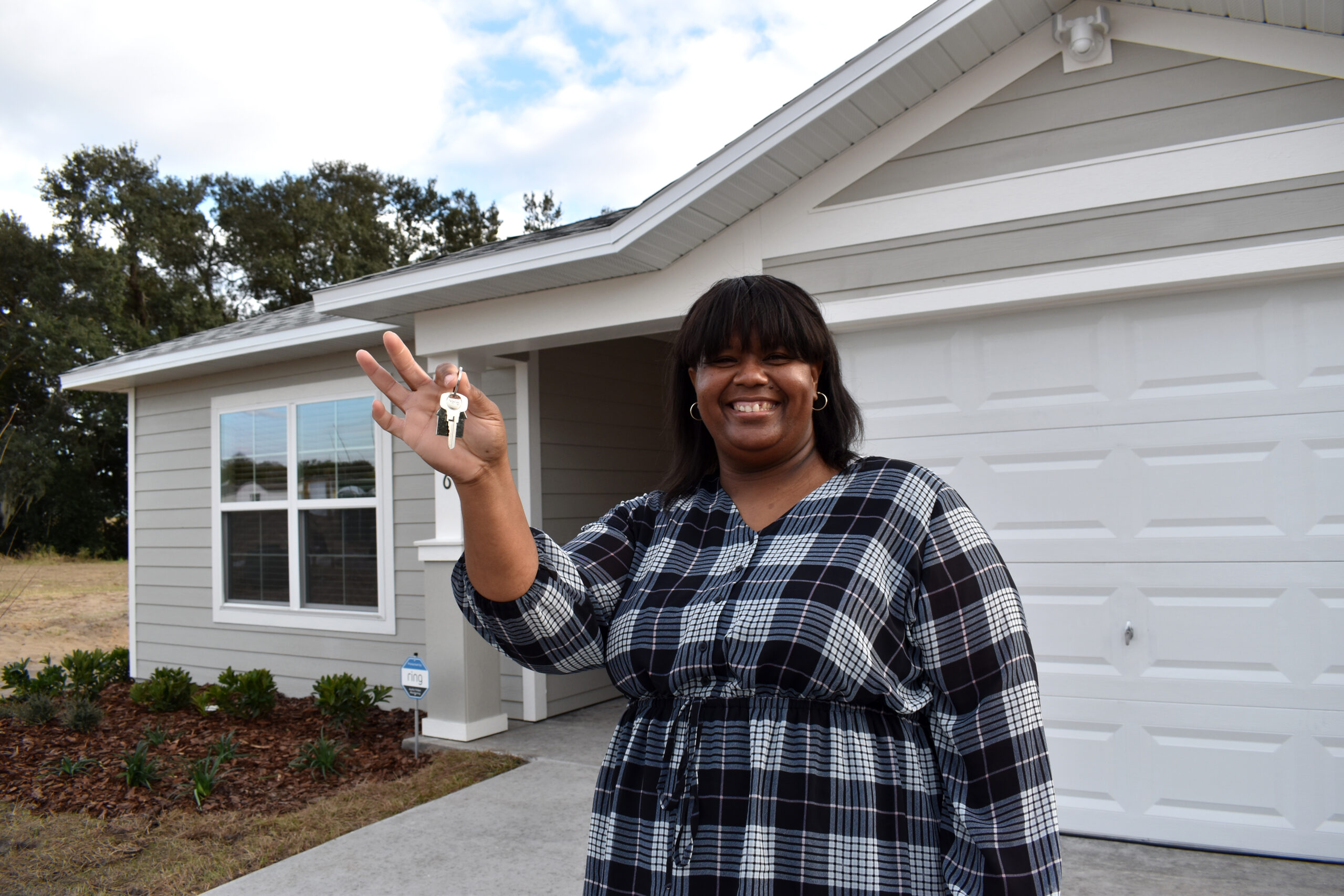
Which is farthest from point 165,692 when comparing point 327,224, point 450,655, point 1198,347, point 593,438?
point 327,224

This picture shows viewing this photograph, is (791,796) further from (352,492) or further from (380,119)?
(380,119)

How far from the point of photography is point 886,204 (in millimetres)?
3830

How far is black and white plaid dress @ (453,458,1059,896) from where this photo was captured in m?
1.20

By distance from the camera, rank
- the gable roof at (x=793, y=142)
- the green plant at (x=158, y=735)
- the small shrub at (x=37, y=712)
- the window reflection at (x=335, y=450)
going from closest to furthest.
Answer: the gable roof at (x=793, y=142)
the green plant at (x=158, y=735)
the small shrub at (x=37, y=712)
the window reflection at (x=335, y=450)

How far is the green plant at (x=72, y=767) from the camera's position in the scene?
16.0 ft

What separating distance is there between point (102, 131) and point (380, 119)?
7550 mm

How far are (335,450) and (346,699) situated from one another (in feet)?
6.41

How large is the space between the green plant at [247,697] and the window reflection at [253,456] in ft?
5.11

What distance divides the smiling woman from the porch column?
157 inches

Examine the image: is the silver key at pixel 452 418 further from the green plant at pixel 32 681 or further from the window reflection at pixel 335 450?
Answer: the green plant at pixel 32 681

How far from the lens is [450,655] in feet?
17.5

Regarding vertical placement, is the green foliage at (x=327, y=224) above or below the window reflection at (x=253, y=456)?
above

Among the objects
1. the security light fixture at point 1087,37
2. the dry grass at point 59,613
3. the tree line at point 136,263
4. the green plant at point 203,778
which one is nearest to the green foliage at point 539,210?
the tree line at point 136,263

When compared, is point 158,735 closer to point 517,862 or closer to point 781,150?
point 517,862
